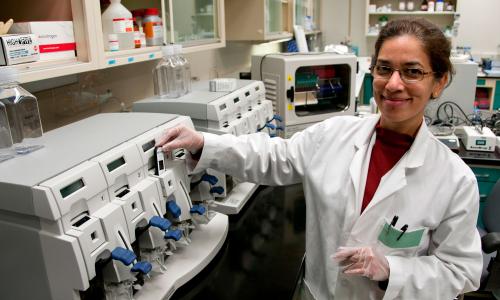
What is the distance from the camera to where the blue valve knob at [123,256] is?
0.83 m

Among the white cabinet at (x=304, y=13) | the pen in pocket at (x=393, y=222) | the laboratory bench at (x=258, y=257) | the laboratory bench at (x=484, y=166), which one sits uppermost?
the white cabinet at (x=304, y=13)

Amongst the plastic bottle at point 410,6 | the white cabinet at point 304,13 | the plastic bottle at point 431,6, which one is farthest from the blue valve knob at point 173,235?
the plastic bottle at point 410,6

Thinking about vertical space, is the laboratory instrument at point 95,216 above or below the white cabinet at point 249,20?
below

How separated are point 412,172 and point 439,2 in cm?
506

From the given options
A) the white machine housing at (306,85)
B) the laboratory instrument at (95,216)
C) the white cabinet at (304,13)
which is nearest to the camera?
the laboratory instrument at (95,216)

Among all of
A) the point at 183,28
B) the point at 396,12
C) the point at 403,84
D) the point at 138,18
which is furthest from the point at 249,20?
the point at 396,12

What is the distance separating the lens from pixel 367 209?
3.33 feet

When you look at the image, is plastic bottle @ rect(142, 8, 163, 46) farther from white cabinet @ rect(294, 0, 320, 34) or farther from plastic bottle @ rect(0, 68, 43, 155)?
white cabinet @ rect(294, 0, 320, 34)

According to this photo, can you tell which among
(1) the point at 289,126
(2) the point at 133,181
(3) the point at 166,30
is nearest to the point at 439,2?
(1) the point at 289,126

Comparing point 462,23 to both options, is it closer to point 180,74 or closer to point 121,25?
point 180,74

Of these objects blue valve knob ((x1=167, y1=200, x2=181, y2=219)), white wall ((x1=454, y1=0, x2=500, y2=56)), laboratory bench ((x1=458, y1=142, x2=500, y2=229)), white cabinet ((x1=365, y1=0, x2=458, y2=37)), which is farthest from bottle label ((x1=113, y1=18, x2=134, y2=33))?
white wall ((x1=454, y1=0, x2=500, y2=56))

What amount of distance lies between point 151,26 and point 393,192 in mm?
1058

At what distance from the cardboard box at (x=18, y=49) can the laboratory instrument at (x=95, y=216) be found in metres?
0.21

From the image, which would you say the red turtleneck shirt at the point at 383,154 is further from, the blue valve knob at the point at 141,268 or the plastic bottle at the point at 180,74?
the plastic bottle at the point at 180,74
